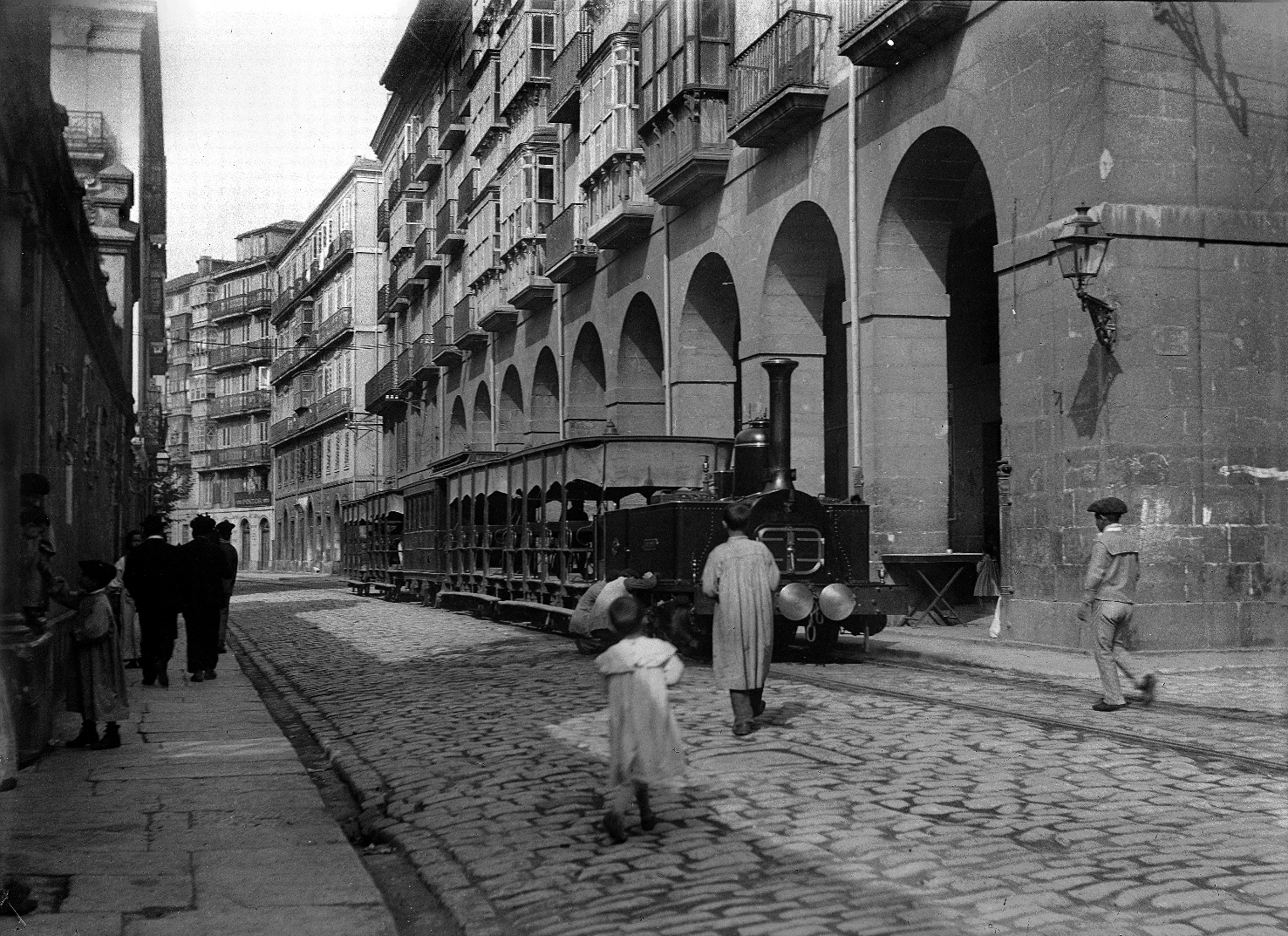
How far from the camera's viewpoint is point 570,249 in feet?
99.2

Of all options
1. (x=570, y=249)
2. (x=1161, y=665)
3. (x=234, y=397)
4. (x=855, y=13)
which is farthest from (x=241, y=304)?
(x=1161, y=665)

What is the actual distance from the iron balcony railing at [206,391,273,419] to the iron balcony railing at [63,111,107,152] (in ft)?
213

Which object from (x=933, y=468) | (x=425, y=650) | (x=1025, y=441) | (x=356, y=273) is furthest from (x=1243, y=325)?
(x=356, y=273)

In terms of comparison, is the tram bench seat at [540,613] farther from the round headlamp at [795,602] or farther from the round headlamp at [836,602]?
the round headlamp at [795,602]

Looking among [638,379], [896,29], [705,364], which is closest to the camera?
[896,29]

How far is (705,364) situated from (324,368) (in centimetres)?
4844

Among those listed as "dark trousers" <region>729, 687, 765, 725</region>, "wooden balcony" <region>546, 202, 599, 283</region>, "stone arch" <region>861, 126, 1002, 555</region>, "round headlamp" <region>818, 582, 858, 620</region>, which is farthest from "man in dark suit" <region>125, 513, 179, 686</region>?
"wooden balcony" <region>546, 202, 599, 283</region>

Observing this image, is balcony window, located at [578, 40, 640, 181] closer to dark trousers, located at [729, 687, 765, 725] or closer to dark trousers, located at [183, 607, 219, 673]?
dark trousers, located at [183, 607, 219, 673]

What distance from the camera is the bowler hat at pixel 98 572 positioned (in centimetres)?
898

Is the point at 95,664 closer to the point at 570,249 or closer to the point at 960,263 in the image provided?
the point at 960,263

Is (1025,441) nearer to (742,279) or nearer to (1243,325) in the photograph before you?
(1243,325)

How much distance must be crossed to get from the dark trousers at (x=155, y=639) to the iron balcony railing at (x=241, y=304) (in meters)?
77.2

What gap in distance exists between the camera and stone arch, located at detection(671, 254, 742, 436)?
990 inches

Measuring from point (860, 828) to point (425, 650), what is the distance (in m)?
10.9
